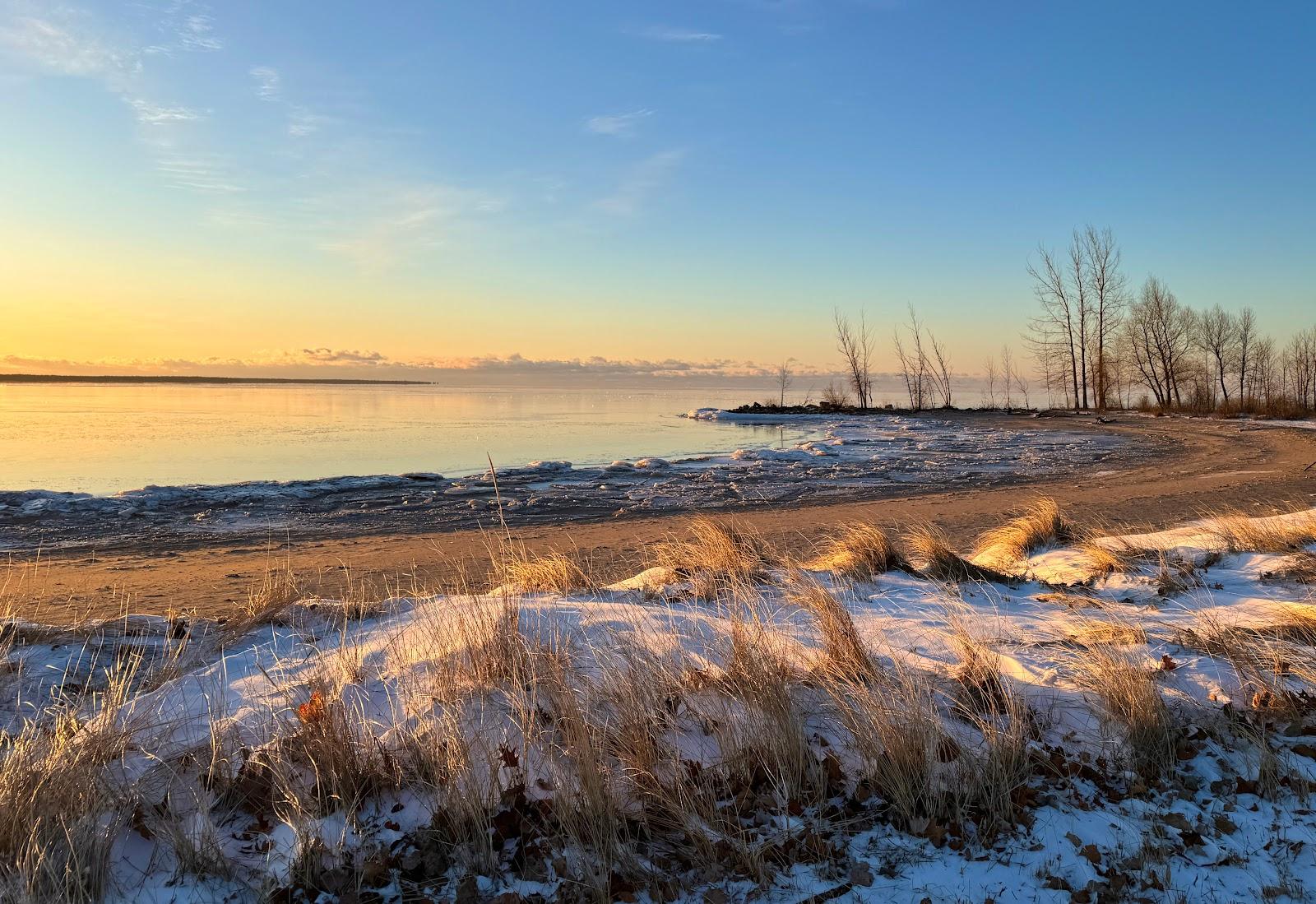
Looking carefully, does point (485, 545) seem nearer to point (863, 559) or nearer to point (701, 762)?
point (863, 559)

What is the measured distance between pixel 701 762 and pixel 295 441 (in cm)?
2764

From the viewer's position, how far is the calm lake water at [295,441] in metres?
19.3

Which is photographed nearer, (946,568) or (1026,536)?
(946,568)

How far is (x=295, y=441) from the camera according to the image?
2744 centimetres

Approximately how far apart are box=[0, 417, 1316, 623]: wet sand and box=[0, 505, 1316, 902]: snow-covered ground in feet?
8.92

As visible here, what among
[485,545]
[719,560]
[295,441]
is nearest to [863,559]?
[719,560]

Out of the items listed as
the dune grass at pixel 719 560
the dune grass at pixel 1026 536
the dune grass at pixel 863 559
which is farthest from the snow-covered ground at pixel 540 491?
the dune grass at pixel 863 559

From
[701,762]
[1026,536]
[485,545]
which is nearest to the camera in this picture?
[701,762]

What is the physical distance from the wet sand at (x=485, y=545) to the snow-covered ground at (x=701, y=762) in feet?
8.92

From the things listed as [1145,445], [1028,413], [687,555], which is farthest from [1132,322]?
[687,555]

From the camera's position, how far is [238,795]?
10.4ft

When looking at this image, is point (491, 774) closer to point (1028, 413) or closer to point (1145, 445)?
point (1145, 445)

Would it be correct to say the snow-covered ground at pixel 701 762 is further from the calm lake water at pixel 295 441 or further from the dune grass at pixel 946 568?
the calm lake water at pixel 295 441

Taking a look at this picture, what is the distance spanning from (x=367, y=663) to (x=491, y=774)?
184 cm
